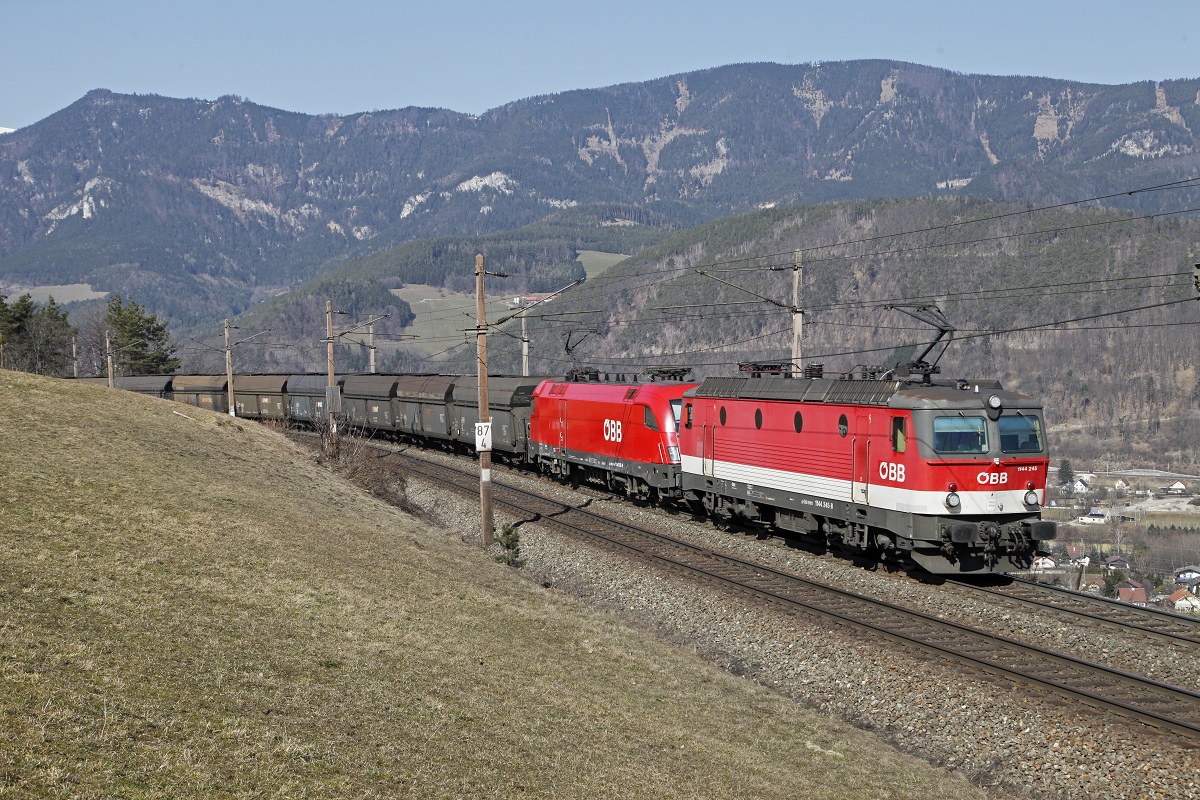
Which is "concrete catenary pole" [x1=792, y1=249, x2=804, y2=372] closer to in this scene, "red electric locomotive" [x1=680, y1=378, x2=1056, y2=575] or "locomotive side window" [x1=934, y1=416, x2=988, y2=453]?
"red electric locomotive" [x1=680, y1=378, x2=1056, y2=575]

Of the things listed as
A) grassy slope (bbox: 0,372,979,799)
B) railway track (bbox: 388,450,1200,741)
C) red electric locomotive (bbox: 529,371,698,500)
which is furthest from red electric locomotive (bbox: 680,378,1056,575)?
red electric locomotive (bbox: 529,371,698,500)

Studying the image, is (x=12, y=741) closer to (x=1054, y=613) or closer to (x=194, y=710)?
(x=194, y=710)

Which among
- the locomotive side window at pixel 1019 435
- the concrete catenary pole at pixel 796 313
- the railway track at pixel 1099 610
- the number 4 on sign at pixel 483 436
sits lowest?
the railway track at pixel 1099 610

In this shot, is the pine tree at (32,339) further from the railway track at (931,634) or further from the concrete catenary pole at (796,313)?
the railway track at (931,634)

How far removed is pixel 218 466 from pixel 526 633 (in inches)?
558

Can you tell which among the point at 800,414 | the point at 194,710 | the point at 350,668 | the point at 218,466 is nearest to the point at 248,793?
the point at 194,710

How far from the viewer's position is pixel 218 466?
2788 centimetres

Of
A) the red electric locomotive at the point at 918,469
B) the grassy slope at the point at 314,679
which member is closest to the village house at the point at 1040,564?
the red electric locomotive at the point at 918,469

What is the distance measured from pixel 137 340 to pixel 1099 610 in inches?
3907

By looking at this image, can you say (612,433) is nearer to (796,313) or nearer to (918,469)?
(796,313)

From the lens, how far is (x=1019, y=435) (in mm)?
21281

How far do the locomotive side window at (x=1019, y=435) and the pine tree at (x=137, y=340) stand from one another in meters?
95.5

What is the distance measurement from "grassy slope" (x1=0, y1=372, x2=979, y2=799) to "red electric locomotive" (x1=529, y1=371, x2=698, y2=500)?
11.6 m

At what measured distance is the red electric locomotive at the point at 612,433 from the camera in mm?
32750
